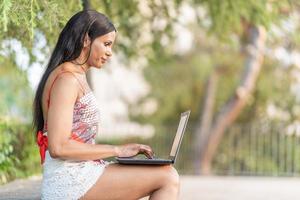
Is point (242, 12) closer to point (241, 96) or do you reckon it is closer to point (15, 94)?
point (15, 94)

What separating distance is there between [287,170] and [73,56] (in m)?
15.2

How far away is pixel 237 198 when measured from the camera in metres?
11.7

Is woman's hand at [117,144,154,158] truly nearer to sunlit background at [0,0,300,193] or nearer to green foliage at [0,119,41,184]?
green foliage at [0,119,41,184]

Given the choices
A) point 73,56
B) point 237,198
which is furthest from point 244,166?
point 73,56

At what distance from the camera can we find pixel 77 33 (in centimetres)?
495

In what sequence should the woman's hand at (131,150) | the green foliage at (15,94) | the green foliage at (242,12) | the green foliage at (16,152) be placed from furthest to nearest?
the green foliage at (15,94) < the green foliage at (242,12) < the green foliage at (16,152) < the woman's hand at (131,150)

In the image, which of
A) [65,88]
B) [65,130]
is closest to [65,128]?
[65,130]

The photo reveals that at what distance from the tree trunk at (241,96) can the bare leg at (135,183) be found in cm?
1460

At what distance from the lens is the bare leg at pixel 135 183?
185 inches

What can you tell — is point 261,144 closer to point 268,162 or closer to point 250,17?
point 268,162

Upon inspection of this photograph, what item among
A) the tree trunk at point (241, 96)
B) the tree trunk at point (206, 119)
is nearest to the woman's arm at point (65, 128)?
the tree trunk at point (241, 96)

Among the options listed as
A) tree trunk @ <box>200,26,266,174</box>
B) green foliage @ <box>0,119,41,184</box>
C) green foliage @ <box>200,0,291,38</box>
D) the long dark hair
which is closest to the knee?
the long dark hair

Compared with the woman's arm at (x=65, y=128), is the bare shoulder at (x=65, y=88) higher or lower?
higher

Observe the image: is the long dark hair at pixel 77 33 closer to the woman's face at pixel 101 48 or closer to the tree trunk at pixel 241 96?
the woman's face at pixel 101 48
